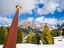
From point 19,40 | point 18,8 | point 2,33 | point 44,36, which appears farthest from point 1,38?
point 18,8

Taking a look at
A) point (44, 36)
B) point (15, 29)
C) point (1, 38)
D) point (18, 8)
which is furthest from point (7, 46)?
point (1, 38)

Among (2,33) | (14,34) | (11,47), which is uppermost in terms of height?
(2,33)

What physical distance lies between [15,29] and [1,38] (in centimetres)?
4443

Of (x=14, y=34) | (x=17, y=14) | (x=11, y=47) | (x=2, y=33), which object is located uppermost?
(x=2, y=33)

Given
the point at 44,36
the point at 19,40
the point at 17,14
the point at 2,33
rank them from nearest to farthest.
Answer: the point at 17,14
the point at 44,36
the point at 2,33
the point at 19,40

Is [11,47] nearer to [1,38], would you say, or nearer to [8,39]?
[8,39]

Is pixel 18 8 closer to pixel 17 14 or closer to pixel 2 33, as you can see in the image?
pixel 17 14

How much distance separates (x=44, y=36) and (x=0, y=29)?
14.3 m

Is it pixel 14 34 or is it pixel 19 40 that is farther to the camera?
pixel 19 40

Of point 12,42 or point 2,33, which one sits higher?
point 2,33

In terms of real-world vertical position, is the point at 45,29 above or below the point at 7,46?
above

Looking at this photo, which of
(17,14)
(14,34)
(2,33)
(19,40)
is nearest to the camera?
(14,34)

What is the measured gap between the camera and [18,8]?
16.5ft

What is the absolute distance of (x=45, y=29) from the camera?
45500 millimetres
